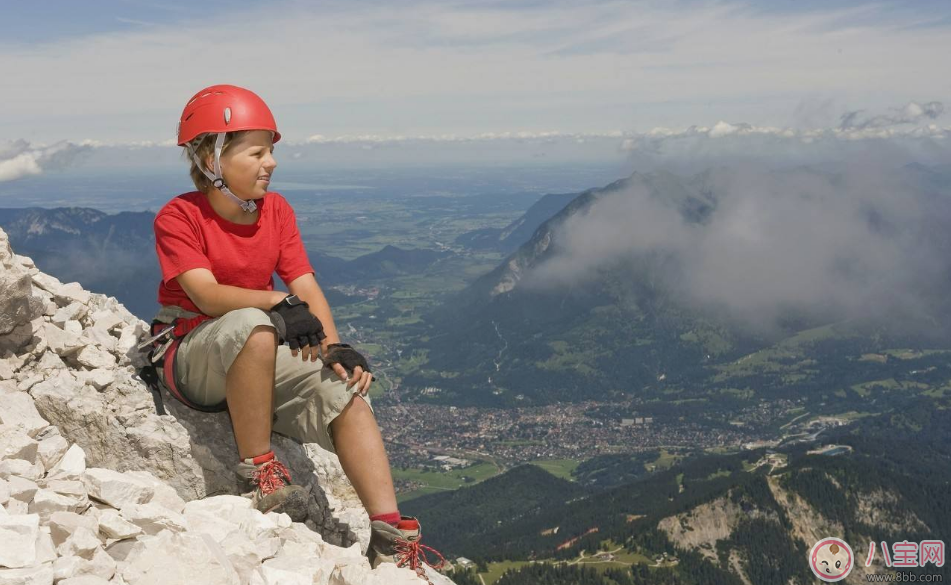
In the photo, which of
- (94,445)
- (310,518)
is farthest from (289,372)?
(94,445)

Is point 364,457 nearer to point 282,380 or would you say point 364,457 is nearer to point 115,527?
point 282,380

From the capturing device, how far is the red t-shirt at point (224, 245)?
885 centimetres

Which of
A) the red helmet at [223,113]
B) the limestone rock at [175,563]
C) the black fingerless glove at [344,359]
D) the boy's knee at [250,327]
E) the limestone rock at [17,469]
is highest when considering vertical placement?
the red helmet at [223,113]

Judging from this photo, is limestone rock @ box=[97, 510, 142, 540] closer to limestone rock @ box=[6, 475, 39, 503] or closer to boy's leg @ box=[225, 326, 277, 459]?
limestone rock @ box=[6, 475, 39, 503]

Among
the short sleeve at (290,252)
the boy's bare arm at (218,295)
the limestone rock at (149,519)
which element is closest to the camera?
the limestone rock at (149,519)

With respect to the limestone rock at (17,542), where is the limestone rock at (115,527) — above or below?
below

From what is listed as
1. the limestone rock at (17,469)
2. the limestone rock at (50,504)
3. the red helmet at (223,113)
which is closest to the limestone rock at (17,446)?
the limestone rock at (17,469)

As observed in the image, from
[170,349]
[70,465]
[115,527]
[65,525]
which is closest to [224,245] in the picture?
[170,349]

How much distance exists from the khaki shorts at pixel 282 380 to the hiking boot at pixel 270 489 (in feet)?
1.94

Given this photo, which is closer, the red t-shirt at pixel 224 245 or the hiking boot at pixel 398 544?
the hiking boot at pixel 398 544

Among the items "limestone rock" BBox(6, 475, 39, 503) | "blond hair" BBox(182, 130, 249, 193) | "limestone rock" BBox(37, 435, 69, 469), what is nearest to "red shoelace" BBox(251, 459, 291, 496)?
"limestone rock" BBox(37, 435, 69, 469)

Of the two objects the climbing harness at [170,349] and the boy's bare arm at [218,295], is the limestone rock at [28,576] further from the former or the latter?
the climbing harness at [170,349]

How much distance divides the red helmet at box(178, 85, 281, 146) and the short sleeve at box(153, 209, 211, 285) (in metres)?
1.03

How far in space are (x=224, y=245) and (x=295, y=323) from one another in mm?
1714
